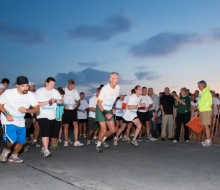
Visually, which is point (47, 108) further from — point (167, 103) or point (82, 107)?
point (82, 107)

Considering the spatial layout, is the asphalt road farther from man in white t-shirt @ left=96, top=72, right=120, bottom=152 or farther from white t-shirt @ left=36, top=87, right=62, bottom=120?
white t-shirt @ left=36, top=87, right=62, bottom=120

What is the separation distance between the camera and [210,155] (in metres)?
7.33

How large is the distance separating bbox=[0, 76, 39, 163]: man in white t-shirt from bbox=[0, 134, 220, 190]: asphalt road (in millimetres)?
573

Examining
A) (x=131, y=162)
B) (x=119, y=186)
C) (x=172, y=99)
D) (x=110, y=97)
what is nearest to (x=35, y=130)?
(x=110, y=97)

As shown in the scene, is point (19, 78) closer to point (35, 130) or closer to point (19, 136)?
point (19, 136)

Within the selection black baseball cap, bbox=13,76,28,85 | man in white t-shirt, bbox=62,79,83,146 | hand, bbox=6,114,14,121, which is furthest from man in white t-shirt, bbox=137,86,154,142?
hand, bbox=6,114,14,121

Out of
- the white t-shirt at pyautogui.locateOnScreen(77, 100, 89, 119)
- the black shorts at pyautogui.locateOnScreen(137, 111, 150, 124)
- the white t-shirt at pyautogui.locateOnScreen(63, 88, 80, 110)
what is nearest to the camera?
the white t-shirt at pyautogui.locateOnScreen(63, 88, 80, 110)

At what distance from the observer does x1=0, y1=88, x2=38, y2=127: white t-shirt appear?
6.19 metres

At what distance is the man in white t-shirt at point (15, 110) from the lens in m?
6.14

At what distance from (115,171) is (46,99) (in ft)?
10.4

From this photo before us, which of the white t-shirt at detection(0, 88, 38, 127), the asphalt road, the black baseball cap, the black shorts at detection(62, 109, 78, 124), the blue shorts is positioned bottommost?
the asphalt road

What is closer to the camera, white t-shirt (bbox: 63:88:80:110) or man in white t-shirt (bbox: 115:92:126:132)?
white t-shirt (bbox: 63:88:80:110)

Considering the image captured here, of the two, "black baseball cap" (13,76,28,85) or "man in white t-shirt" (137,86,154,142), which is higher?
"black baseball cap" (13,76,28,85)

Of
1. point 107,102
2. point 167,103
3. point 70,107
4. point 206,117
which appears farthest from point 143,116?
point 107,102
